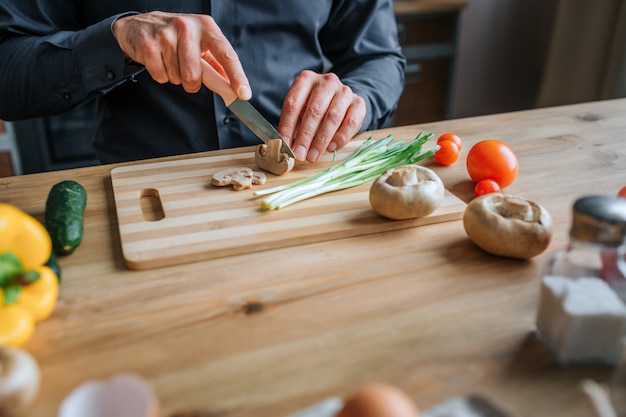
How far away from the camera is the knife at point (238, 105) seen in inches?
46.7

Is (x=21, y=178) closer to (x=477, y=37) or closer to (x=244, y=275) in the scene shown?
(x=244, y=275)

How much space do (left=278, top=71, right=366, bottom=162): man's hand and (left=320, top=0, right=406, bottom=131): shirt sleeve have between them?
0.88 ft

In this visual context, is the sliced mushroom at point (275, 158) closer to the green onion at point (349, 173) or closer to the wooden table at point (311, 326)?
the green onion at point (349, 173)

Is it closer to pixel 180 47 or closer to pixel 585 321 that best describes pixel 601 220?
pixel 585 321

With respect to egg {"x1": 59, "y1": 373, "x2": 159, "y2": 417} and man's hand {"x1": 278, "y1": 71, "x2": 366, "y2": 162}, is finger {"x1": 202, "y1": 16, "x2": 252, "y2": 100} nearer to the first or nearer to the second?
man's hand {"x1": 278, "y1": 71, "x2": 366, "y2": 162}

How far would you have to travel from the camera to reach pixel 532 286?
86cm

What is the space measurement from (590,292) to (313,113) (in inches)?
30.0

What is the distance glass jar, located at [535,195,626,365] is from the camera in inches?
26.3

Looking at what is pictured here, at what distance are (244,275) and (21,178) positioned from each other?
2.09ft

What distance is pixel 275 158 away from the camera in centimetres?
122

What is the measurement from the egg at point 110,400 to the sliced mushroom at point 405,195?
56 cm

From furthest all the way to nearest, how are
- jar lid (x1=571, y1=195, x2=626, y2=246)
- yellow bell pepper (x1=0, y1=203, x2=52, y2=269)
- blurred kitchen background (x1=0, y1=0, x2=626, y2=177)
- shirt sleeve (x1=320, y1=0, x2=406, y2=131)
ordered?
blurred kitchen background (x1=0, y1=0, x2=626, y2=177), shirt sleeve (x1=320, y1=0, x2=406, y2=131), yellow bell pepper (x1=0, y1=203, x2=52, y2=269), jar lid (x1=571, y1=195, x2=626, y2=246)

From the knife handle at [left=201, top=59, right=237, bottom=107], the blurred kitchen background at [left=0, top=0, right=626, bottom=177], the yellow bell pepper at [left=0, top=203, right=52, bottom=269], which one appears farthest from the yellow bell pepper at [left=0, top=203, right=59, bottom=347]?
the blurred kitchen background at [left=0, top=0, right=626, bottom=177]

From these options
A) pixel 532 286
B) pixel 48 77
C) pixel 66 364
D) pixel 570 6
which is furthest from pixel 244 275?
→ pixel 570 6
